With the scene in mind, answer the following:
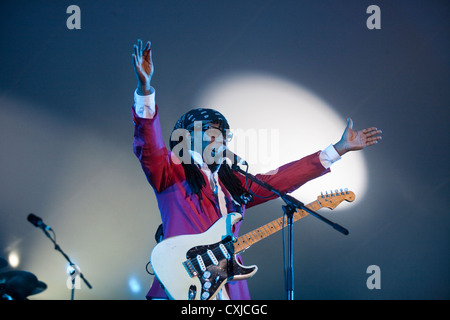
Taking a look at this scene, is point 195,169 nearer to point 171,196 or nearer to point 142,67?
point 171,196

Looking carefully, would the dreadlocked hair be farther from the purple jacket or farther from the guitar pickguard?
the guitar pickguard

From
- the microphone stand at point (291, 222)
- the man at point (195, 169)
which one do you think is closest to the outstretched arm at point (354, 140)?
the man at point (195, 169)

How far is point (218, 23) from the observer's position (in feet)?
12.4

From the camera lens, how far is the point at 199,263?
199 cm

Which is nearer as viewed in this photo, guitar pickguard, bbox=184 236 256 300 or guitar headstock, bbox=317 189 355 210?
guitar pickguard, bbox=184 236 256 300

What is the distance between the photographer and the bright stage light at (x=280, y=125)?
3.63m

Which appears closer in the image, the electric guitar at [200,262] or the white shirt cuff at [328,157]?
the electric guitar at [200,262]

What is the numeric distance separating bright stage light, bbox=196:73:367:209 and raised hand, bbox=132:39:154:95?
1.65 metres

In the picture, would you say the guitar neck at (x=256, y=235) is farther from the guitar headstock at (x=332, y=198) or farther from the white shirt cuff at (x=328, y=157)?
the white shirt cuff at (x=328, y=157)

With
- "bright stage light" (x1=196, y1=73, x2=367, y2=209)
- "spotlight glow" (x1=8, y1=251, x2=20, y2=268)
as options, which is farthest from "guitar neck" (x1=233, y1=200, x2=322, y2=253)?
"spotlight glow" (x1=8, y1=251, x2=20, y2=268)

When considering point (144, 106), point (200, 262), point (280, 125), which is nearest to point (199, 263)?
point (200, 262)

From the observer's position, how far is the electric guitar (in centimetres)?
193

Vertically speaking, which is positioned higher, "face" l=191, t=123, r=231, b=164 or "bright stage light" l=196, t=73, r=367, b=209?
"bright stage light" l=196, t=73, r=367, b=209
